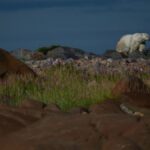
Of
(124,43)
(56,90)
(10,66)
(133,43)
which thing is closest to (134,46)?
(133,43)

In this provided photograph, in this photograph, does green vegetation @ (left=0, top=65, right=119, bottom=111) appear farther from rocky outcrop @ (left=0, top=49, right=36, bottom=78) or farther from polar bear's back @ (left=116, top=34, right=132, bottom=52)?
polar bear's back @ (left=116, top=34, right=132, bottom=52)

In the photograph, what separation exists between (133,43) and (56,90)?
38.9 meters

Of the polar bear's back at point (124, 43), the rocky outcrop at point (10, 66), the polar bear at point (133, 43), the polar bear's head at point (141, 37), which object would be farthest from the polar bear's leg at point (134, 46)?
the rocky outcrop at point (10, 66)

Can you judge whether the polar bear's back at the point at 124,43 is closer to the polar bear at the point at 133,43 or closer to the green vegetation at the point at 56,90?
the polar bear at the point at 133,43

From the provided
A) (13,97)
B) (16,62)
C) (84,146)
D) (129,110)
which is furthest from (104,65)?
(84,146)

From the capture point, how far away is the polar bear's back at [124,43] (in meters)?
54.7

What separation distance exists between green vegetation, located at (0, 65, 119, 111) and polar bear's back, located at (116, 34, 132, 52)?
33.4 meters

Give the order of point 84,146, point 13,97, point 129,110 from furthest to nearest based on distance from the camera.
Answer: point 13,97
point 129,110
point 84,146

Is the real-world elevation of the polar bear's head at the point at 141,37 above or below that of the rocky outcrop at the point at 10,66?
below

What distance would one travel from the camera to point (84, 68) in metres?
25.2

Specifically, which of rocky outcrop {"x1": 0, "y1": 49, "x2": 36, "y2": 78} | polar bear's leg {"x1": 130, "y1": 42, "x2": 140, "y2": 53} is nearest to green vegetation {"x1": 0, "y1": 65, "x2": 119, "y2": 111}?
rocky outcrop {"x1": 0, "y1": 49, "x2": 36, "y2": 78}

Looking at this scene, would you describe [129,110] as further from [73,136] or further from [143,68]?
[143,68]

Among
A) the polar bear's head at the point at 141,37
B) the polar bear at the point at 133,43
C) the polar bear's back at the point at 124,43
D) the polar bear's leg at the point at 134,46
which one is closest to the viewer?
the polar bear's leg at the point at 134,46

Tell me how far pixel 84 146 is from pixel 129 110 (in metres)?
4.18
